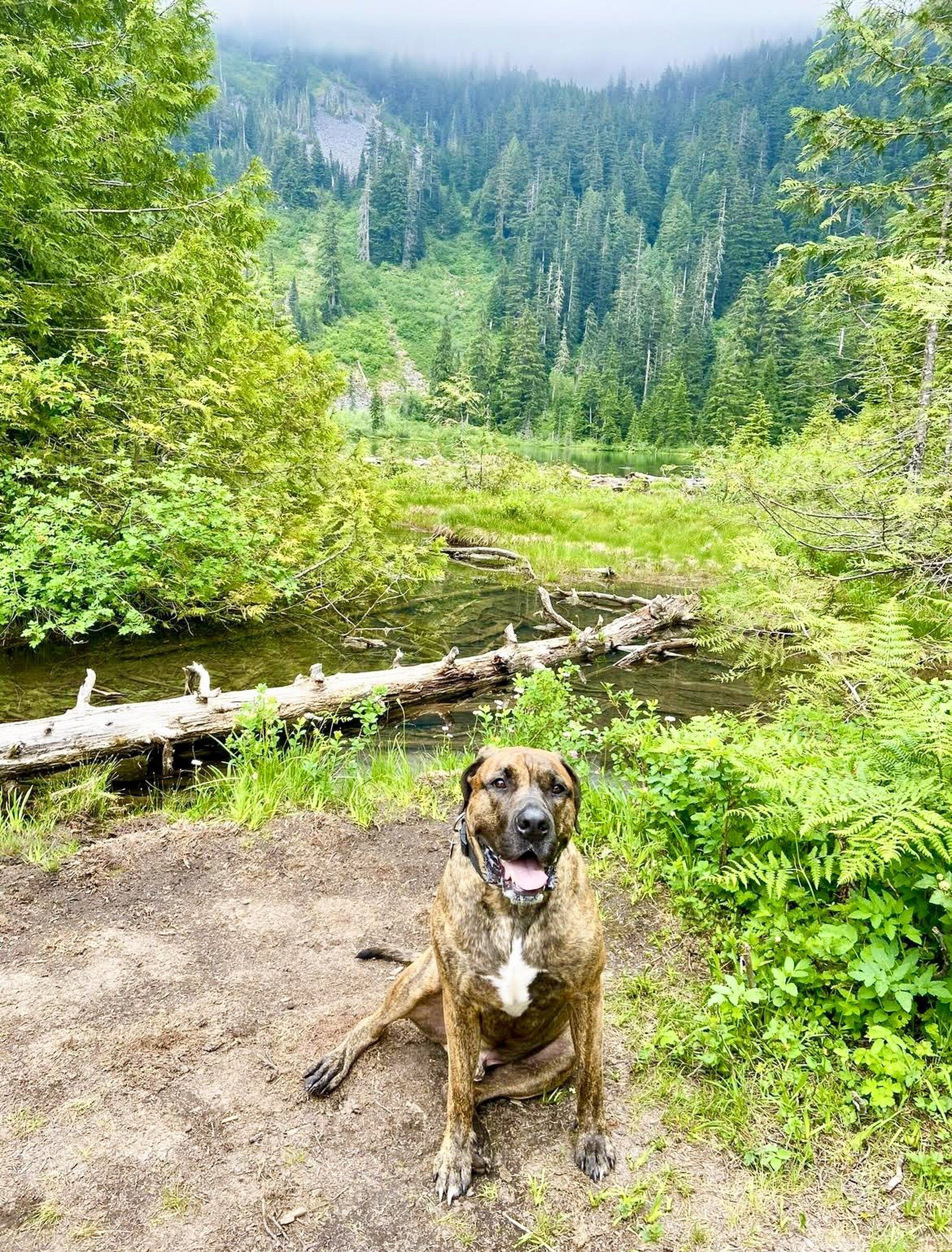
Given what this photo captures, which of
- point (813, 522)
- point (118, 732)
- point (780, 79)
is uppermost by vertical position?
point (780, 79)

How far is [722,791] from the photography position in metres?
4.11

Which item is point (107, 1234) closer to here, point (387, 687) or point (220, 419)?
point (387, 687)

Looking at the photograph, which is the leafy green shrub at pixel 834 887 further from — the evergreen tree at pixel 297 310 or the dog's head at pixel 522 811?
the evergreen tree at pixel 297 310

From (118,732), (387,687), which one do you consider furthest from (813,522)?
(118,732)

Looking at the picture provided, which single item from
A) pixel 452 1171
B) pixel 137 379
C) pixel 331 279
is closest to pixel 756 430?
pixel 137 379

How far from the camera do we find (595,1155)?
2.61 meters

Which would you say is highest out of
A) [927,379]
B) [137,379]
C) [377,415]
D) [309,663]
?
[377,415]

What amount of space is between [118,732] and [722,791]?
5.36 m

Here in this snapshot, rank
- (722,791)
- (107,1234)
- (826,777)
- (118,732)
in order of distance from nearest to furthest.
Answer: (107,1234) < (826,777) < (722,791) < (118,732)

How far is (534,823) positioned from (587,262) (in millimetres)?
134878

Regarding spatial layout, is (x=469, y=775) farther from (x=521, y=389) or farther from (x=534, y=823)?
(x=521, y=389)

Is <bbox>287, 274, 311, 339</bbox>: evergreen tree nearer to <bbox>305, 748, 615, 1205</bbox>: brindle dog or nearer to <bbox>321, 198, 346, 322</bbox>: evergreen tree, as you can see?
<bbox>321, 198, 346, 322</bbox>: evergreen tree

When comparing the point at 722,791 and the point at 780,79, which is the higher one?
the point at 780,79

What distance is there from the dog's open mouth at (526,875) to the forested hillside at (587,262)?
36.9 feet
